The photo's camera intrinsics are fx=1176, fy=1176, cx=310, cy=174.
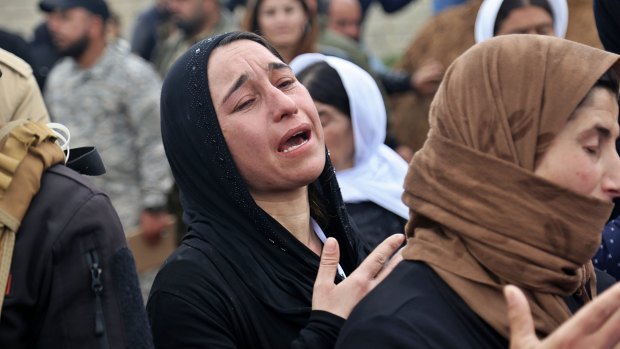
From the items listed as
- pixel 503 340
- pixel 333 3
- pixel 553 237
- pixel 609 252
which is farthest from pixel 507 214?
pixel 333 3

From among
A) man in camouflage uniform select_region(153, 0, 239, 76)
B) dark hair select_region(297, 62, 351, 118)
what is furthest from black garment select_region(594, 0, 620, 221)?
man in camouflage uniform select_region(153, 0, 239, 76)

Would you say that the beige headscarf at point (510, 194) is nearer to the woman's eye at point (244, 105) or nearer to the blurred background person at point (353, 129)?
the woman's eye at point (244, 105)

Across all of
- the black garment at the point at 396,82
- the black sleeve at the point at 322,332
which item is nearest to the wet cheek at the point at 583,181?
the black sleeve at the point at 322,332

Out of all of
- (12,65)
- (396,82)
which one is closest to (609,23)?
(12,65)

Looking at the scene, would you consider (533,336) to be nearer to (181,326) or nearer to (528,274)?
(528,274)

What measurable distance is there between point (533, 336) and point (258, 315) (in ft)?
2.93

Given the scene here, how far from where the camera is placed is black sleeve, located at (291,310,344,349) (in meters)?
2.63

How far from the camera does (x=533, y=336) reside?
6.90ft

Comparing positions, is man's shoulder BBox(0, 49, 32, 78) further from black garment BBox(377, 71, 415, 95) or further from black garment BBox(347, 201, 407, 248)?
black garment BBox(377, 71, 415, 95)

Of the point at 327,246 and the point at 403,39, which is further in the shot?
the point at 403,39

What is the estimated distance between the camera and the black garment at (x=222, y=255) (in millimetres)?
2795

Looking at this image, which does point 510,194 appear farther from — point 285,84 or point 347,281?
point 285,84

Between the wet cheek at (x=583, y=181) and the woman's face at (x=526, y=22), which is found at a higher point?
the wet cheek at (x=583, y=181)

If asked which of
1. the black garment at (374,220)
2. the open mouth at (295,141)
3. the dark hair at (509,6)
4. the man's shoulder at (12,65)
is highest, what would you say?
the man's shoulder at (12,65)
